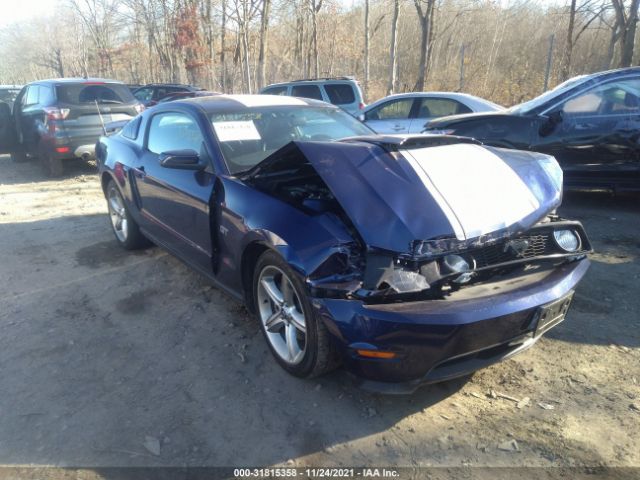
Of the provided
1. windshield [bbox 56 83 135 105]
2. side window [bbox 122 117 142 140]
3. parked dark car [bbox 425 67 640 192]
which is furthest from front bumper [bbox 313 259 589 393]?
windshield [bbox 56 83 135 105]

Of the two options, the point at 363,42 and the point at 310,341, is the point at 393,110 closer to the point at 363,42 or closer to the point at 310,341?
the point at 310,341

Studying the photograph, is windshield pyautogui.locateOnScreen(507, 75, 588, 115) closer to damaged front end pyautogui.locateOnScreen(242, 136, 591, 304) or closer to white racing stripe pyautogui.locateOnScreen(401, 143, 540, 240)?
damaged front end pyautogui.locateOnScreen(242, 136, 591, 304)

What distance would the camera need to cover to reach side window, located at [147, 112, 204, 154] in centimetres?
368

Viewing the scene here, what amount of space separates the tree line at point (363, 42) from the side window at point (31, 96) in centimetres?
887

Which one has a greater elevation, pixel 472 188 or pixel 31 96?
pixel 31 96

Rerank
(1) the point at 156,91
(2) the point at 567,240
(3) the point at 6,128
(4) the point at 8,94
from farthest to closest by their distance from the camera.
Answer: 1. (1) the point at 156,91
2. (4) the point at 8,94
3. (3) the point at 6,128
4. (2) the point at 567,240

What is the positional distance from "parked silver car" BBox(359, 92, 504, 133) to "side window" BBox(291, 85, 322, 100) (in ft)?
7.49

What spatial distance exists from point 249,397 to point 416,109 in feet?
24.3

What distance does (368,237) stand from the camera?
2334 mm

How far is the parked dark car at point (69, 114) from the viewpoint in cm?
861

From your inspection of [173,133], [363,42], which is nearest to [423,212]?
[173,133]

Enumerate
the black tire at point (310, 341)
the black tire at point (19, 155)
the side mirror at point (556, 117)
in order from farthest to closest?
1. the black tire at point (19, 155)
2. the side mirror at point (556, 117)
3. the black tire at point (310, 341)

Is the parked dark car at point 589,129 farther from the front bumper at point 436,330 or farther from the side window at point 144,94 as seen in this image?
the side window at point 144,94

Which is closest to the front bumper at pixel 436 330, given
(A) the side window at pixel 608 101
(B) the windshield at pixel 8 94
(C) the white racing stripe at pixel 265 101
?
(C) the white racing stripe at pixel 265 101
